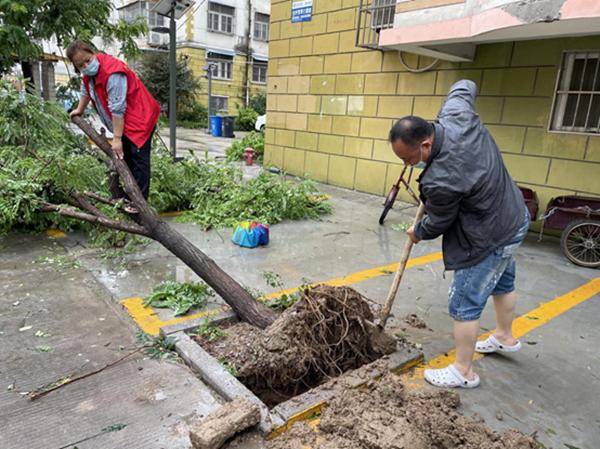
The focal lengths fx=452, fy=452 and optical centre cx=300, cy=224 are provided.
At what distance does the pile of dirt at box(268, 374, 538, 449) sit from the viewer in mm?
2143

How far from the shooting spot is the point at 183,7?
28.0 feet

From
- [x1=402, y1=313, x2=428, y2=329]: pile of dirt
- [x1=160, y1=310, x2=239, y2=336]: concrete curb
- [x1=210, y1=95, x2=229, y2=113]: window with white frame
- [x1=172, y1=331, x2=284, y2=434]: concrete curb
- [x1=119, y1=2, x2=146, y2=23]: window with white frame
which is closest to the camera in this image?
[x1=172, y1=331, x2=284, y2=434]: concrete curb

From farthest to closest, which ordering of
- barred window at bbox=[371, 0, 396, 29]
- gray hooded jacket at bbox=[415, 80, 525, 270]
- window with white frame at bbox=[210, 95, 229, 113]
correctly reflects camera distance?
window with white frame at bbox=[210, 95, 229, 113] < barred window at bbox=[371, 0, 396, 29] < gray hooded jacket at bbox=[415, 80, 525, 270]

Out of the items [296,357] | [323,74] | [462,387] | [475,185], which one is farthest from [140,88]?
[323,74]

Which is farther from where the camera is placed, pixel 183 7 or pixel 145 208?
pixel 183 7

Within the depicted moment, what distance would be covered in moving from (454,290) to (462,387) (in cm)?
59

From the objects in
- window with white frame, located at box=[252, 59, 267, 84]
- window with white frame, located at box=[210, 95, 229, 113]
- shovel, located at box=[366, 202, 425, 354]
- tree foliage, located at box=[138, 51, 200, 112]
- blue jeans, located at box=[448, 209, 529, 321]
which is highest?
window with white frame, located at box=[252, 59, 267, 84]

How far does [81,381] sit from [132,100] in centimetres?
285

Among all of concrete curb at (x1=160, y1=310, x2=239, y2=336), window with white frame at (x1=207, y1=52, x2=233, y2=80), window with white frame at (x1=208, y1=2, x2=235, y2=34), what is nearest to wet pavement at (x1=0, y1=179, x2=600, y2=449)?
concrete curb at (x1=160, y1=310, x2=239, y2=336)

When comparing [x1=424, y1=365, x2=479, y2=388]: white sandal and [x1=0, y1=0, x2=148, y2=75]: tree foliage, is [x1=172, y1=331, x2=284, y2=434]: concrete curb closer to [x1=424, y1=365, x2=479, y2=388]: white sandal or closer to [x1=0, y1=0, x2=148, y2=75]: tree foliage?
[x1=424, y1=365, x2=479, y2=388]: white sandal

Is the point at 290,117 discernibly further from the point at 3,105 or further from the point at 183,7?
the point at 3,105

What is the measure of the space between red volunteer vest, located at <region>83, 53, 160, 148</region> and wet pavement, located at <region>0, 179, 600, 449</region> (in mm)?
1251

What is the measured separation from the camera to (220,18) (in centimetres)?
2938

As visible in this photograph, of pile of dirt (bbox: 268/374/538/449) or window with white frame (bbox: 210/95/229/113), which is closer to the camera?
pile of dirt (bbox: 268/374/538/449)
